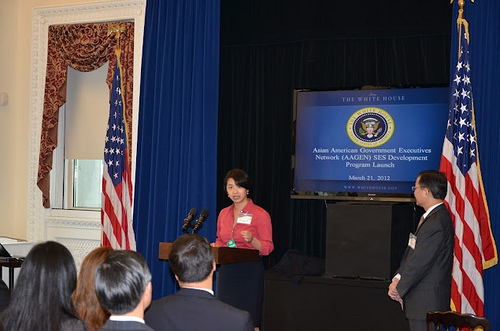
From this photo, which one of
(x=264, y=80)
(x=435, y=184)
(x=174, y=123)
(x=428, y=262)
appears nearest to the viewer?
(x=428, y=262)

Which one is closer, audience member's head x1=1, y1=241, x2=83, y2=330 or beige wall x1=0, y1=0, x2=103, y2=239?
audience member's head x1=1, y1=241, x2=83, y2=330

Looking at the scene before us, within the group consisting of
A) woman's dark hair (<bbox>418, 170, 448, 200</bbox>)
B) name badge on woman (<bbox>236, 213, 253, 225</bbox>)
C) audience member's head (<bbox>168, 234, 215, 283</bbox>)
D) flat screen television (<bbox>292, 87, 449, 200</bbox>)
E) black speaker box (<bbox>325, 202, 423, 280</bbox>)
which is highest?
flat screen television (<bbox>292, 87, 449, 200</bbox>)

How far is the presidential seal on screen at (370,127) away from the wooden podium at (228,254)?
6.02 ft

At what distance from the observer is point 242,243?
216 inches

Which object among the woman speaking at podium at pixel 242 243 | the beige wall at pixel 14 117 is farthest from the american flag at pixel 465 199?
the beige wall at pixel 14 117

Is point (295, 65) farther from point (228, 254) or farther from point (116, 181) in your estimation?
point (228, 254)

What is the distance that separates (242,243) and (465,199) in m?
1.72

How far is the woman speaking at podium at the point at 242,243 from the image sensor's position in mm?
5305

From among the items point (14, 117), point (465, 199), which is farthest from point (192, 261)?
point (14, 117)

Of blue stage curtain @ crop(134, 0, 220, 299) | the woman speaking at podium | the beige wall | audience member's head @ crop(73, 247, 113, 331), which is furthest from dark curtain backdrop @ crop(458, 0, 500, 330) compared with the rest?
the beige wall

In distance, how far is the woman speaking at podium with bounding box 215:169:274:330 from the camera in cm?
530

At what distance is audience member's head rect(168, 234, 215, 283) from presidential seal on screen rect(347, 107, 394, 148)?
4064 mm

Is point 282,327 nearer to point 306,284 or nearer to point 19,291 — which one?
point 306,284

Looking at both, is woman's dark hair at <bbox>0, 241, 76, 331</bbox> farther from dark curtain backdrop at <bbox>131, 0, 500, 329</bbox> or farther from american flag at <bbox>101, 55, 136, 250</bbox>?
american flag at <bbox>101, 55, 136, 250</bbox>
